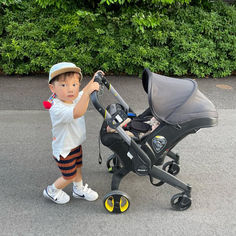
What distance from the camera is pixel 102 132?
2652 millimetres

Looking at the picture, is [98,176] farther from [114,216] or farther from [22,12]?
[22,12]

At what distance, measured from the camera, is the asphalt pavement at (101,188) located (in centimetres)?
260

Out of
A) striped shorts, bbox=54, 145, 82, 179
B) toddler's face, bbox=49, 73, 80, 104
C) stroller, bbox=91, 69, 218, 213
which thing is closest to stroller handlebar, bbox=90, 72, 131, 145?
stroller, bbox=91, 69, 218, 213

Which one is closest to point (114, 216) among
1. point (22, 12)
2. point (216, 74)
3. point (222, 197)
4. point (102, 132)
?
point (102, 132)

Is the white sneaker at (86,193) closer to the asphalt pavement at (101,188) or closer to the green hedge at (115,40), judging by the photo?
the asphalt pavement at (101,188)

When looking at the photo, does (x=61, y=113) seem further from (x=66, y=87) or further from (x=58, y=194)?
(x=58, y=194)

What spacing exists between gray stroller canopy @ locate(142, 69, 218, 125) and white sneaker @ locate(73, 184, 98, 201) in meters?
1.06

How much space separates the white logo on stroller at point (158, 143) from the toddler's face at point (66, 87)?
782 millimetres

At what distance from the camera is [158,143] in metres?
2.53

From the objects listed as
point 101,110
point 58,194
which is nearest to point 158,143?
point 101,110

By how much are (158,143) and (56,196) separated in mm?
1126

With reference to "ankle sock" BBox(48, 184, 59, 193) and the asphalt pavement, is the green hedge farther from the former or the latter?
"ankle sock" BBox(48, 184, 59, 193)

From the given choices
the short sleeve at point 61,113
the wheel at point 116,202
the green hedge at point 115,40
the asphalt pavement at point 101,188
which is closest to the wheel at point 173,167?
the asphalt pavement at point 101,188

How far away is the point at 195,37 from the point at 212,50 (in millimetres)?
450
